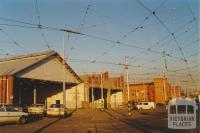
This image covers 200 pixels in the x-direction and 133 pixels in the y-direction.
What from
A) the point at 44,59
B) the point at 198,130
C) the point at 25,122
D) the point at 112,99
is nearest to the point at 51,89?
the point at 44,59

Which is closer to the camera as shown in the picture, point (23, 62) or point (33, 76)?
point (33, 76)

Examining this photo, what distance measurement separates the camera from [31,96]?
65.9m

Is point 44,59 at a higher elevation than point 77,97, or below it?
higher

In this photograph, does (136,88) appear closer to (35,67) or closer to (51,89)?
(51,89)

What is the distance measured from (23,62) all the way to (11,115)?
1050 inches

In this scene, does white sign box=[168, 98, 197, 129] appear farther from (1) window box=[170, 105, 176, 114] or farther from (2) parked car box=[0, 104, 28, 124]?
(2) parked car box=[0, 104, 28, 124]

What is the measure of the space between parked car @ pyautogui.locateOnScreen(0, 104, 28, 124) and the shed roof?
18526mm

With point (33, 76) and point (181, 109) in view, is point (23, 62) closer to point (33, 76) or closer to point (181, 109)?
point (33, 76)

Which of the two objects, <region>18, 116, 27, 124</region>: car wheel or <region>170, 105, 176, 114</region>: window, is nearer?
<region>170, 105, 176, 114</region>: window

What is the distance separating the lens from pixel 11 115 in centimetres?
2852

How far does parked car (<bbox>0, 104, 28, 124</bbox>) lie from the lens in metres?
27.9

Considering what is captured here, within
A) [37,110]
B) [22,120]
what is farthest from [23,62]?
[22,120]

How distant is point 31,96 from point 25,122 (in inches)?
1433

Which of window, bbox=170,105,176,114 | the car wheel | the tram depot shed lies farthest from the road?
the tram depot shed
